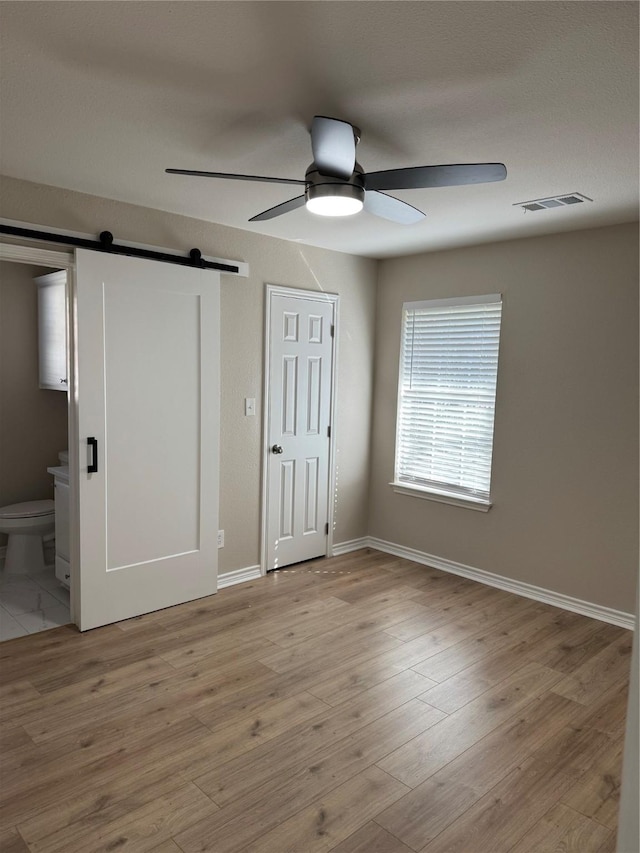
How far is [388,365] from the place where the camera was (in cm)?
510

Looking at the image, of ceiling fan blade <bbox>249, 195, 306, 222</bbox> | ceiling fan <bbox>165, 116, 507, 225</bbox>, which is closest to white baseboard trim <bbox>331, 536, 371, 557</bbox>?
ceiling fan blade <bbox>249, 195, 306, 222</bbox>

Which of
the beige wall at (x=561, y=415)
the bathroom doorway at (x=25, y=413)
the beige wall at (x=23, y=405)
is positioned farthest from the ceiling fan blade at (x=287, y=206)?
the beige wall at (x=23, y=405)

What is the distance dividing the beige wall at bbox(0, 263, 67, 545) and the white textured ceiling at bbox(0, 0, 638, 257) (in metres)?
1.82

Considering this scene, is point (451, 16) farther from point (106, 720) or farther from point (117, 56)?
point (106, 720)

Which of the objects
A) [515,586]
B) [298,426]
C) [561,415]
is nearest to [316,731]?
[515,586]

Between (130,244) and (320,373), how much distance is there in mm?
1772

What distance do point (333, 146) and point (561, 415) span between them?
261cm

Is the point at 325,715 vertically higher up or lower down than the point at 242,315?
lower down

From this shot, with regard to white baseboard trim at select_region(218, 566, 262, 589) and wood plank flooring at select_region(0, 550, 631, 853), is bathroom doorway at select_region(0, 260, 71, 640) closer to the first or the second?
white baseboard trim at select_region(218, 566, 262, 589)

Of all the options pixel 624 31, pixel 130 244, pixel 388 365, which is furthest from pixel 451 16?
pixel 388 365

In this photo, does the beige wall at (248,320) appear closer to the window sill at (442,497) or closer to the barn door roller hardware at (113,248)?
the barn door roller hardware at (113,248)

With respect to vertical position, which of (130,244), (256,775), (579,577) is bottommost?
(256,775)

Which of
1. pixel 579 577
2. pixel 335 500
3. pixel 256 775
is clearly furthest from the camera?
pixel 335 500

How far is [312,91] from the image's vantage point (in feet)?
6.64
